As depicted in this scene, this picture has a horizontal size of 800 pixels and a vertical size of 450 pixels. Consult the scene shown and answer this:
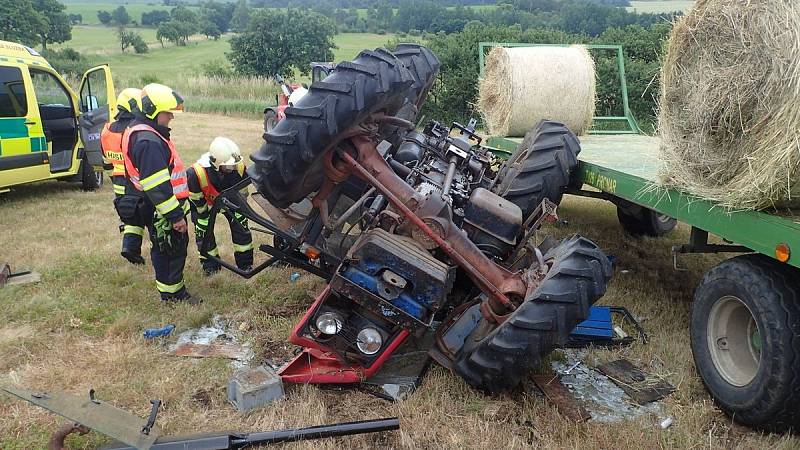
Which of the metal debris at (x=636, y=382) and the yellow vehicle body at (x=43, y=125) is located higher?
the yellow vehicle body at (x=43, y=125)

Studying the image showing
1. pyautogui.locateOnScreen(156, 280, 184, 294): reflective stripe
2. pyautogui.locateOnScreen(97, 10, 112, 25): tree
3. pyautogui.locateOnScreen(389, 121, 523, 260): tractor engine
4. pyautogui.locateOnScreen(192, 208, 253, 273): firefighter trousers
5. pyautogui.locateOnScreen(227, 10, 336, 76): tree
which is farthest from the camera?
pyautogui.locateOnScreen(97, 10, 112, 25): tree

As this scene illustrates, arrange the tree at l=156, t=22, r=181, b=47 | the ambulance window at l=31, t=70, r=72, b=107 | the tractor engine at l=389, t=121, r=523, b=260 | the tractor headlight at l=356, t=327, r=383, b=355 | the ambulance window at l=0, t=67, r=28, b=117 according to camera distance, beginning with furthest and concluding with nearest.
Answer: the tree at l=156, t=22, r=181, b=47, the ambulance window at l=31, t=70, r=72, b=107, the ambulance window at l=0, t=67, r=28, b=117, the tractor engine at l=389, t=121, r=523, b=260, the tractor headlight at l=356, t=327, r=383, b=355

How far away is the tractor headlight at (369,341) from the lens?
370cm

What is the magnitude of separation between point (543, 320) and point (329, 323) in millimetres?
1218

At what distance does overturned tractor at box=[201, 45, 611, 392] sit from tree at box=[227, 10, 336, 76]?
3133 cm

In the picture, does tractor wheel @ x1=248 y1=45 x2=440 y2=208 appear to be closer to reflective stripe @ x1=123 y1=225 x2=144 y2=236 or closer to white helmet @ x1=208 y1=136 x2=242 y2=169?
white helmet @ x1=208 y1=136 x2=242 y2=169

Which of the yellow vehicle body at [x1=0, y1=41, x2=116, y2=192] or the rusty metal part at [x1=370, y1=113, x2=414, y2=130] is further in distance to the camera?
the yellow vehicle body at [x1=0, y1=41, x2=116, y2=192]

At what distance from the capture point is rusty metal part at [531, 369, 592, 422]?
11.9 feet

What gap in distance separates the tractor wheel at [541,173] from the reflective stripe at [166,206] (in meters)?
2.57

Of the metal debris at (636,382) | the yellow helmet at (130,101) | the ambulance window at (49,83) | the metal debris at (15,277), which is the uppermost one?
the yellow helmet at (130,101)

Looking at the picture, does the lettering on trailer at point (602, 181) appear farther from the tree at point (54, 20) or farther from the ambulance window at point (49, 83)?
the tree at point (54, 20)

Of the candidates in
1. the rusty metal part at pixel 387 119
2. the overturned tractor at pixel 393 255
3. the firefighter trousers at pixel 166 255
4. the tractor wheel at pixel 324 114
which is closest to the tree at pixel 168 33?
the firefighter trousers at pixel 166 255

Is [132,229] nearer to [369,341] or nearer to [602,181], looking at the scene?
[369,341]

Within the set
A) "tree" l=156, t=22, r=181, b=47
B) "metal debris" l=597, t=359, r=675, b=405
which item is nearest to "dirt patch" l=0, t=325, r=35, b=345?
"metal debris" l=597, t=359, r=675, b=405
